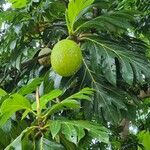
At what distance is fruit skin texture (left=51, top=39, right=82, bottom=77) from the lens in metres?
2.18

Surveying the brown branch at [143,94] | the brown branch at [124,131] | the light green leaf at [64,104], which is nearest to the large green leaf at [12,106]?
the light green leaf at [64,104]

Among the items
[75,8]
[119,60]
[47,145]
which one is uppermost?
[75,8]

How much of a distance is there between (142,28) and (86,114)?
43.6 inches

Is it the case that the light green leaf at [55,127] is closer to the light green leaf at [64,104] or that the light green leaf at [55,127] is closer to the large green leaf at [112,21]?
the light green leaf at [64,104]

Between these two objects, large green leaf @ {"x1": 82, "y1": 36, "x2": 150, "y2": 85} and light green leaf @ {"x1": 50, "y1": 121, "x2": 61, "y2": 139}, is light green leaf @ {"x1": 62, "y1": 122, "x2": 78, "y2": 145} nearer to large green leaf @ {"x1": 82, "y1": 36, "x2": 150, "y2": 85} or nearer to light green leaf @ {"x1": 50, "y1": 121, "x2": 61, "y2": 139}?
light green leaf @ {"x1": 50, "y1": 121, "x2": 61, "y2": 139}

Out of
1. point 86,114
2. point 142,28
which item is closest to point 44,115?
point 86,114

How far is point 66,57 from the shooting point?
2.19 metres

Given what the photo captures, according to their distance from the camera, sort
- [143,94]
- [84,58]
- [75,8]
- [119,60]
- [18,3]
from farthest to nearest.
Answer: [143,94]
[18,3]
[84,58]
[119,60]
[75,8]

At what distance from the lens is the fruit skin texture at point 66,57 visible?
2.18m

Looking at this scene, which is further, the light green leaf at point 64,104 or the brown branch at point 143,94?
the brown branch at point 143,94

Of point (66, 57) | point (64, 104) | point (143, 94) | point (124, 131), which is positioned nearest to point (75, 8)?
point (66, 57)

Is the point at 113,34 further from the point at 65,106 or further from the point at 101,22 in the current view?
the point at 65,106

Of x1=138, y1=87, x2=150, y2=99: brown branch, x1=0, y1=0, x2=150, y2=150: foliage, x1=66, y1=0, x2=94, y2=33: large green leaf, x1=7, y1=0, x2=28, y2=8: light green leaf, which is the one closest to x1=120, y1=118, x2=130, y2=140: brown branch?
x1=138, y1=87, x2=150, y2=99: brown branch

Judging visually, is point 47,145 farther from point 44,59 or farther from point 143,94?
point 143,94
